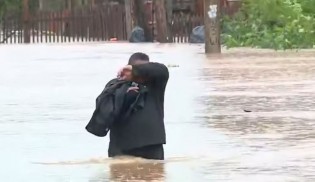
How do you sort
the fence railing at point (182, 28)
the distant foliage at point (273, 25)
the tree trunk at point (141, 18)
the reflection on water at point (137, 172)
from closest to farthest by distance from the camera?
the reflection on water at point (137, 172) → the distant foliage at point (273, 25) → the fence railing at point (182, 28) → the tree trunk at point (141, 18)

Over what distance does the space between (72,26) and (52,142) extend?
1461 inches

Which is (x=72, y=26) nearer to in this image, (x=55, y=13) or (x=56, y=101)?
(x=55, y=13)

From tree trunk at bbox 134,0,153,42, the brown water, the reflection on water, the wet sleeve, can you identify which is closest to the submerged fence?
tree trunk at bbox 134,0,153,42

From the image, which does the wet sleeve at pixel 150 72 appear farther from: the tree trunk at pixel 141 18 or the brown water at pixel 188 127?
the tree trunk at pixel 141 18

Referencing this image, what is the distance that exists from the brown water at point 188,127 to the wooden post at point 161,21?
18.5 m

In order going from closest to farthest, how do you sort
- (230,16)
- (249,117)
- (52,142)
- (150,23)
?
1. (52,142)
2. (249,117)
3. (230,16)
4. (150,23)

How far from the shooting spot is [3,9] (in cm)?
5475

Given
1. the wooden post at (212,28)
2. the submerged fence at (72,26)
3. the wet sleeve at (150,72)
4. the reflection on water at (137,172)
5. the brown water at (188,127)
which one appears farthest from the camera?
the submerged fence at (72,26)

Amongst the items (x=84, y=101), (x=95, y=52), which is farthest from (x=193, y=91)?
(x=95, y=52)

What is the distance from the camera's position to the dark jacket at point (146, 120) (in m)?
10.0

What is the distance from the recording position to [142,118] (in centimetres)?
1002

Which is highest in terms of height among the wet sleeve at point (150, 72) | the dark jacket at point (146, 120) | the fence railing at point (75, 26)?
the wet sleeve at point (150, 72)

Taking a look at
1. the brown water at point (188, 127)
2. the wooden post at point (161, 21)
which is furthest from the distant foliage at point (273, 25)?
the brown water at point (188, 127)

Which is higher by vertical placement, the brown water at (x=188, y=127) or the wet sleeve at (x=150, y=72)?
the wet sleeve at (x=150, y=72)
